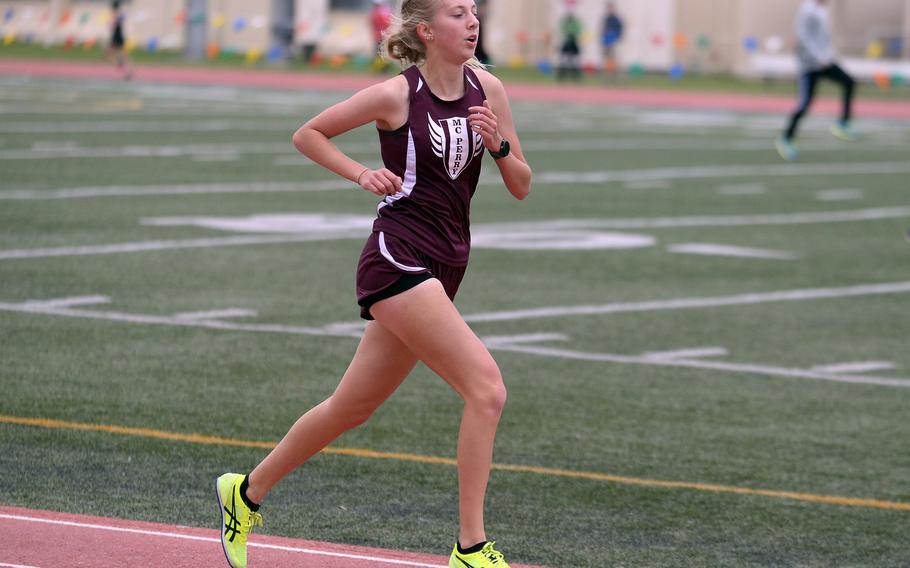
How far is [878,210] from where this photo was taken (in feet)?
67.5

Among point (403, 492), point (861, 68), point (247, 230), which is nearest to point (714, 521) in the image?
point (403, 492)

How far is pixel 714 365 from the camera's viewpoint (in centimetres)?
1082

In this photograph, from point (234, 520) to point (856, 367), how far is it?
5844mm

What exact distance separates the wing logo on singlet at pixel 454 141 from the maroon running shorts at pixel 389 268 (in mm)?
292

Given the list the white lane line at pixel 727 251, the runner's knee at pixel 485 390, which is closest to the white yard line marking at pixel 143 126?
the white lane line at pixel 727 251

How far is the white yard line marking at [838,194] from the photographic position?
21.8 metres

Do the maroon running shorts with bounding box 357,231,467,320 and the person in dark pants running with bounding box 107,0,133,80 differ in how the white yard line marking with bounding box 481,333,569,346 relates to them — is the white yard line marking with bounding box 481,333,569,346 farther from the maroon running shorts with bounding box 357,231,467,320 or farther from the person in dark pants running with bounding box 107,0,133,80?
the person in dark pants running with bounding box 107,0,133,80

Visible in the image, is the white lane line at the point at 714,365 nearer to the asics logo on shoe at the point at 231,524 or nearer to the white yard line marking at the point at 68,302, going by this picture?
the white yard line marking at the point at 68,302

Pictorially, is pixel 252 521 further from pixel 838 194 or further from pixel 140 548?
pixel 838 194

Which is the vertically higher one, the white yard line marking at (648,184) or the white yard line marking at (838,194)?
the white yard line marking at (648,184)

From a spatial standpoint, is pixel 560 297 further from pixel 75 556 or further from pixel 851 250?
pixel 75 556

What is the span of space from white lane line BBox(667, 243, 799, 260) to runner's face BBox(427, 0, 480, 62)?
10.3m

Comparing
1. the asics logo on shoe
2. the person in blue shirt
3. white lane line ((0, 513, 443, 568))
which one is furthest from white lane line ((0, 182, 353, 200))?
the person in blue shirt

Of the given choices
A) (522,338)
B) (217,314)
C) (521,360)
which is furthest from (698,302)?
(217,314)
